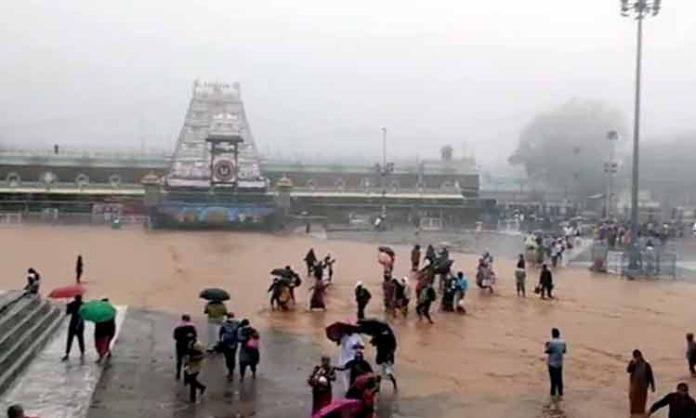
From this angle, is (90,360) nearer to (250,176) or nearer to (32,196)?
(32,196)

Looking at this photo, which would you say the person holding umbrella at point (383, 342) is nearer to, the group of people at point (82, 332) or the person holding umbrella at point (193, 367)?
the person holding umbrella at point (193, 367)

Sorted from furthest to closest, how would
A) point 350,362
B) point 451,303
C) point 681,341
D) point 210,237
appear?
point 210,237 → point 451,303 → point 681,341 → point 350,362

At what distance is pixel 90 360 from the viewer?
15906mm

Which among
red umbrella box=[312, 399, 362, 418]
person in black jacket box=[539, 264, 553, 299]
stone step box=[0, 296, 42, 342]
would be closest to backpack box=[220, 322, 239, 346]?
stone step box=[0, 296, 42, 342]

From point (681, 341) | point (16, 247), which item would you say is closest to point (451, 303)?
point (681, 341)

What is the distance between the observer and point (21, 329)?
54.1 ft

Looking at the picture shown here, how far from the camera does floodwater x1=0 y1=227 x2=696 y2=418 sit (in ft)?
49.2

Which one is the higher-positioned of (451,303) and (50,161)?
(50,161)

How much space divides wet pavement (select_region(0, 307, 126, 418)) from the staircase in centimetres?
17

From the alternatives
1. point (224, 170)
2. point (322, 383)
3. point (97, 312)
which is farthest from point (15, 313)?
point (224, 170)

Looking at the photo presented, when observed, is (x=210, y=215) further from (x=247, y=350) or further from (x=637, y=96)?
(x=247, y=350)

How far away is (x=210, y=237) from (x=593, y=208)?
63.3m

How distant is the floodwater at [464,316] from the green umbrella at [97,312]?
348 centimetres

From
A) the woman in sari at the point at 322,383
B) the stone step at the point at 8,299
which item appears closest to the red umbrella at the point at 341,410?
the woman in sari at the point at 322,383
